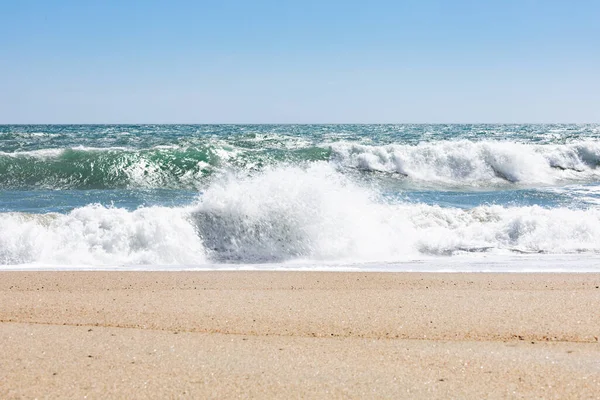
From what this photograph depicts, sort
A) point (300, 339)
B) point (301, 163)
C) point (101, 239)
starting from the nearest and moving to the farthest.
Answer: point (300, 339) < point (101, 239) < point (301, 163)

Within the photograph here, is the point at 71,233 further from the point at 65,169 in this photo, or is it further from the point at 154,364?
the point at 65,169

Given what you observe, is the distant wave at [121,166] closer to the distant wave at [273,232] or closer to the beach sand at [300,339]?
the distant wave at [273,232]

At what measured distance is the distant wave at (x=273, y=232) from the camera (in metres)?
8.45

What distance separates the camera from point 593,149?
25703mm

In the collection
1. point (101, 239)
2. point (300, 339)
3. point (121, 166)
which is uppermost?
point (300, 339)

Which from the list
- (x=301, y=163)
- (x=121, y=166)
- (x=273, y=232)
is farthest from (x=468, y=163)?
(x=273, y=232)

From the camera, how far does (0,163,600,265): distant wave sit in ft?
27.7

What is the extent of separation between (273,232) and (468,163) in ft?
48.6

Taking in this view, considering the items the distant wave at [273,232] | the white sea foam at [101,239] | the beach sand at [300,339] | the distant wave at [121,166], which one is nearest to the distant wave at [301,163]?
the distant wave at [121,166]

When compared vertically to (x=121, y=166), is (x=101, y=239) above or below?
below

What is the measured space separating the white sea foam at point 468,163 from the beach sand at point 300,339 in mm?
15833

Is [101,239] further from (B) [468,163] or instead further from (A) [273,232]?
(B) [468,163]

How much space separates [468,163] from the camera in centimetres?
2225

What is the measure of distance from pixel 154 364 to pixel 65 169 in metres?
16.6
